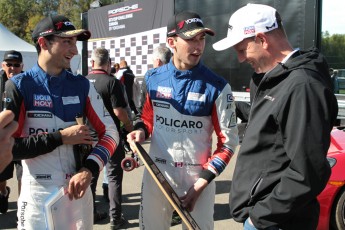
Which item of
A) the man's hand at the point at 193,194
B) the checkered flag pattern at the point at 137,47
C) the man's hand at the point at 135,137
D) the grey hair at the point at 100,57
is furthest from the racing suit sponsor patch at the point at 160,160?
the checkered flag pattern at the point at 137,47

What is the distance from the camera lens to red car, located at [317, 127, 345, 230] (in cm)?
366

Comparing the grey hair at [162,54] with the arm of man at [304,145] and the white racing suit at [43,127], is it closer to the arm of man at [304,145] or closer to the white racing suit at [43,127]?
the white racing suit at [43,127]

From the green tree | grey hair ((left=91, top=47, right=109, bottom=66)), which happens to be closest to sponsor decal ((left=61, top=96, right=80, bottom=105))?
grey hair ((left=91, top=47, right=109, bottom=66))

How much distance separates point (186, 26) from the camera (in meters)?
2.61

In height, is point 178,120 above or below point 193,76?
below

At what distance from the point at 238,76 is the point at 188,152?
19.2ft

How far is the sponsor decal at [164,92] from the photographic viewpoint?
2680 mm

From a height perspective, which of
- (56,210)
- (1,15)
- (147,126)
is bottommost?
(56,210)

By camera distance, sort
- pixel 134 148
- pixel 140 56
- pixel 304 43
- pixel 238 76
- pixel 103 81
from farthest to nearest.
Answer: pixel 140 56, pixel 238 76, pixel 304 43, pixel 103 81, pixel 134 148

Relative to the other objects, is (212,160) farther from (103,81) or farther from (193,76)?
(103,81)

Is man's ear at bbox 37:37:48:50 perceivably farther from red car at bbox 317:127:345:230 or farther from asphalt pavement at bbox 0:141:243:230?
red car at bbox 317:127:345:230

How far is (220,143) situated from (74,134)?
981 millimetres

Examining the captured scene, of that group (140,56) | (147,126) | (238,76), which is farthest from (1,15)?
(147,126)

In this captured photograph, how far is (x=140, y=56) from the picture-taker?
11.2m
